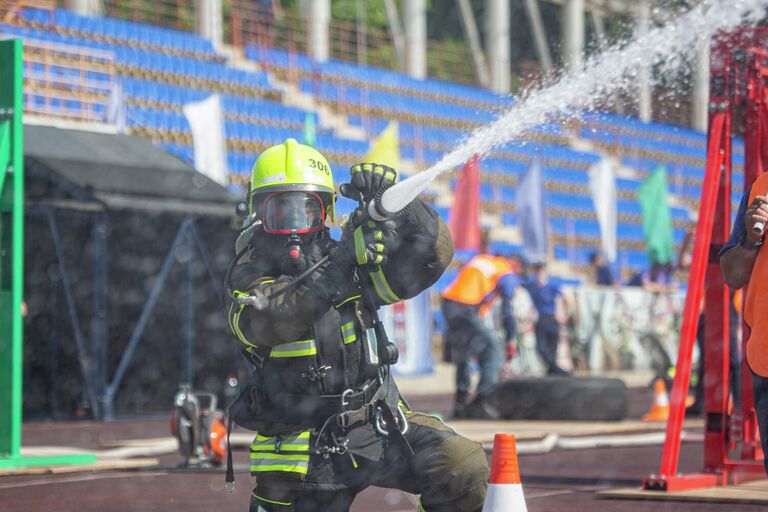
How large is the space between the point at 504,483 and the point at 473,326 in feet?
31.3

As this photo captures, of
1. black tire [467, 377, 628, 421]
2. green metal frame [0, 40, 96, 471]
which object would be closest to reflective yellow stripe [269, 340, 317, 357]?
green metal frame [0, 40, 96, 471]

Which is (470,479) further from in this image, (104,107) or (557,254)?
(557,254)

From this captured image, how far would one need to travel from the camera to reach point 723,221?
8711 mm

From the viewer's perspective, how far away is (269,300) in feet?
15.4

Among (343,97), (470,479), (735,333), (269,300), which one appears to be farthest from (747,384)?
(343,97)

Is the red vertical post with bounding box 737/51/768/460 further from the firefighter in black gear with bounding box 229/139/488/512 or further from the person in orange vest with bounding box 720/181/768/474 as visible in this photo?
the firefighter in black gear with bounding box 229/139/488/512

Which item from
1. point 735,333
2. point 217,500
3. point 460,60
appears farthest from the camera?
point 460,60

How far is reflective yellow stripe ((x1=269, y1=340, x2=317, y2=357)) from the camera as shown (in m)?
4.80

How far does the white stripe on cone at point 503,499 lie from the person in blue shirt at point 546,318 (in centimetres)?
1340

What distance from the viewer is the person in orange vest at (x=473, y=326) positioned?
14711mm

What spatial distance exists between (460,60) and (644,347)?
18.7 metres

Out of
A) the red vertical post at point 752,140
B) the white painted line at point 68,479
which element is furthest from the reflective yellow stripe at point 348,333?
the white painted line at point 68,479

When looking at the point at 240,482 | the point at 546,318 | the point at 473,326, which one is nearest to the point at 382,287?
the point at 240,482

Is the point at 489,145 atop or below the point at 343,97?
below
